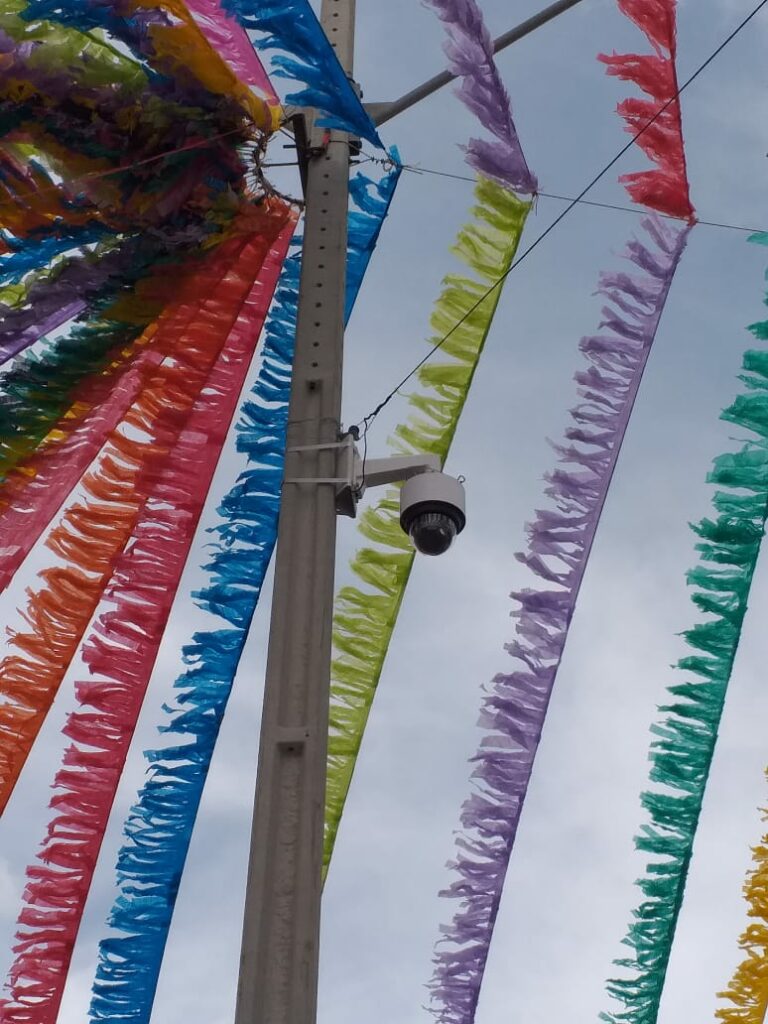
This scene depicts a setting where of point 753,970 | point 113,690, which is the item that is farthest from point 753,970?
point 113,690

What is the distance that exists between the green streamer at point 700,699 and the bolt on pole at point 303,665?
89.7 inches

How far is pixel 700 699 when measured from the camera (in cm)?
641

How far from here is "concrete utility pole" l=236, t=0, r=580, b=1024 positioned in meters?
3.58

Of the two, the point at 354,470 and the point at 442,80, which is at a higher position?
the point at 442,80

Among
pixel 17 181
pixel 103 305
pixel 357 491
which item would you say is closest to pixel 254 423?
pixel 103 305

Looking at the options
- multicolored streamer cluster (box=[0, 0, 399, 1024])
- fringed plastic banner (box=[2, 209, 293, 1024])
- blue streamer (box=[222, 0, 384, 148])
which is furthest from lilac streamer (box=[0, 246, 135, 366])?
blue streamer (box=[222, 0, 384, 148])

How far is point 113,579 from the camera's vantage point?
6.01 metres

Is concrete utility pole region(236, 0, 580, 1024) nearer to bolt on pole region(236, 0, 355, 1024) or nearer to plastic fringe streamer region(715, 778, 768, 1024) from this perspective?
bolt on pole region(236, 0, 355, 1024)

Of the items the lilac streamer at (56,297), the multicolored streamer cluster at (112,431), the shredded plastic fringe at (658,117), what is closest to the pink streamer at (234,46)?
the multicolored streamer cluster at (112,431)

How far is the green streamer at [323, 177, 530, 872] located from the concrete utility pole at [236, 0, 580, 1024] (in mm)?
1129

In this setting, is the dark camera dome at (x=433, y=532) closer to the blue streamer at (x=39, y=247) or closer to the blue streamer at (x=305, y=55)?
the blue streamer at (x=305, y=55)

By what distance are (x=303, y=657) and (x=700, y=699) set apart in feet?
9.60

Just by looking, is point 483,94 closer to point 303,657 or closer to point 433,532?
point 433,532

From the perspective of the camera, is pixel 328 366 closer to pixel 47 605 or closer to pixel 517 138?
pixel 517 138
